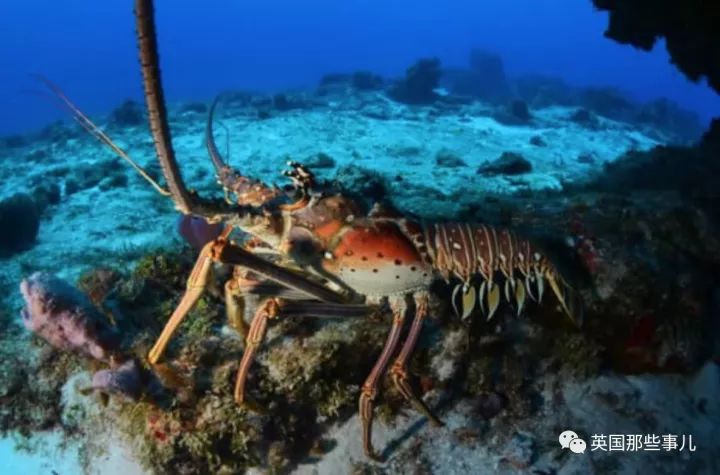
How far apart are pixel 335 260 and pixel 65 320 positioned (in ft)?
6.52

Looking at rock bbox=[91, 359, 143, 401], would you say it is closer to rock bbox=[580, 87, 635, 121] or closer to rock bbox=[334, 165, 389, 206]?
rock bbox=[334, 165, 389, 206]

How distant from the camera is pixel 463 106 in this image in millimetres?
20031

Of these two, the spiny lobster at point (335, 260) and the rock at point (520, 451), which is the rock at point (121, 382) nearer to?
the spiny lobster at point (335, 260)

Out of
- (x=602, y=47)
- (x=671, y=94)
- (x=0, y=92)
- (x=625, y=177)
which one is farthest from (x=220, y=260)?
(x=602, y=47)

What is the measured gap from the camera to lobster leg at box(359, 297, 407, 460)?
11.7 ft

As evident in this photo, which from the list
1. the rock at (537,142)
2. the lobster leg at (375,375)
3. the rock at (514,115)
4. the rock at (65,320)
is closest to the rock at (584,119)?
the rock at (514,115)

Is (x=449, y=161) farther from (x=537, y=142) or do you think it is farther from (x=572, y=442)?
(x=572, y=442)

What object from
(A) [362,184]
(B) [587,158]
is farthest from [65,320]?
(B) [587,158]

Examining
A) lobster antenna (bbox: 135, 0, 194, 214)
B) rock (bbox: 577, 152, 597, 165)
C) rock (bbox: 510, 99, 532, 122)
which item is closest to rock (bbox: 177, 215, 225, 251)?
lobster antenna (bbox: 135, 0, 194, 214)

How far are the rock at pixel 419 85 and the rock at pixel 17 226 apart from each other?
14558mm

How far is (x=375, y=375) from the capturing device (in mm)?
3584

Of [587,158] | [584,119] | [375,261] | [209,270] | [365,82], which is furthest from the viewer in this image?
[365,82]

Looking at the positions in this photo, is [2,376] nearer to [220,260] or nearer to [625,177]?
[220,260]

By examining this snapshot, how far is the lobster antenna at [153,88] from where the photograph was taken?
5.33ft
